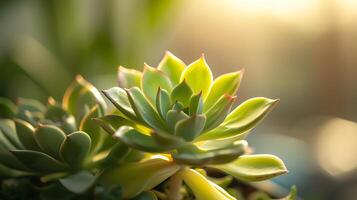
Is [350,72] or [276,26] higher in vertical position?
[276,26]

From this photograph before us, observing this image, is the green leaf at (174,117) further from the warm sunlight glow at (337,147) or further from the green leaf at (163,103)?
the warm sunlight glow at (337,147)

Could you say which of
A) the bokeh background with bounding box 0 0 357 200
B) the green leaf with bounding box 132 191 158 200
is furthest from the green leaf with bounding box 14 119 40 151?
the bokeh background with bounding box 0 0 357 200

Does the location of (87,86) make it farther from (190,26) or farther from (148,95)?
(190,26)

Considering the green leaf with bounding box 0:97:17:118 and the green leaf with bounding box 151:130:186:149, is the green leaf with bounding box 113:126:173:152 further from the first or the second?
the green leaf with bounding box 0:97:17:118

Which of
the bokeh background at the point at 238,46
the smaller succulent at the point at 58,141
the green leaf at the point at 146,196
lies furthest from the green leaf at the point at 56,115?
the bokeh background at the point at 238,46

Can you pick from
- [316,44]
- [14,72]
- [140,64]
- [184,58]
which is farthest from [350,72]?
[14,72]

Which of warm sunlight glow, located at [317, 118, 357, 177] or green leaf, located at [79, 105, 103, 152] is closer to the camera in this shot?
green leaf, located at [79, 105, 103, 152]
